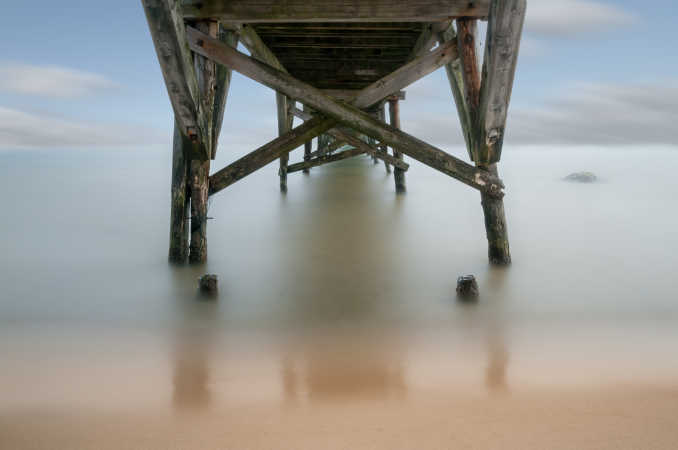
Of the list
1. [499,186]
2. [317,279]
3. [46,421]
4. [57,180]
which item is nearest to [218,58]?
[317,279]

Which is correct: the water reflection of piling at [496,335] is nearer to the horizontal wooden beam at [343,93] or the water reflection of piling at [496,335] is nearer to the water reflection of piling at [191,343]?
the water reflection of piling at [191,343]

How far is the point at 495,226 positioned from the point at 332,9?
5.90 feet

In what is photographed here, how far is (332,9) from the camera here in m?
3.38

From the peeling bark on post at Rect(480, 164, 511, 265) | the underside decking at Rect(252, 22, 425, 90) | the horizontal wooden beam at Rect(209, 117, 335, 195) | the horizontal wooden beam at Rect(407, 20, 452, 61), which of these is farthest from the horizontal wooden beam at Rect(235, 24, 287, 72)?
the peeling bark on post at Rect(480, 164, 511, 265)

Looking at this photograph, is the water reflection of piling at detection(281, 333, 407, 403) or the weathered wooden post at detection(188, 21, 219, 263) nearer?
the water reflection of piling at detection(281, 333, 407, 403)

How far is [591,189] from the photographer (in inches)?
355

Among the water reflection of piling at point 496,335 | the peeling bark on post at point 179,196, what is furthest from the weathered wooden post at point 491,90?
the peeling bark on post at point 179,196

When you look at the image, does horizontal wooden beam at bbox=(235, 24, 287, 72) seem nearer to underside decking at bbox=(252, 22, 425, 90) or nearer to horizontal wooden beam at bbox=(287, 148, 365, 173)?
underside decking at bbox=(252, 22, 425, 90)

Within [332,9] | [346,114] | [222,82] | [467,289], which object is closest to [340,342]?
[467,289]

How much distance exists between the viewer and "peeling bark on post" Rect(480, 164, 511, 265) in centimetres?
339

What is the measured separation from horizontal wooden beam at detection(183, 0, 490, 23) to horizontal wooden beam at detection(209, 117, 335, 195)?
2.32ft

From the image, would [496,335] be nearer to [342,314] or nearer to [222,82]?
[342,314]

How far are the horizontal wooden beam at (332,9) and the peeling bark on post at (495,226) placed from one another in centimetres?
107

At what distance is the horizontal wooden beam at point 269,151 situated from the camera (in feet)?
11.2
